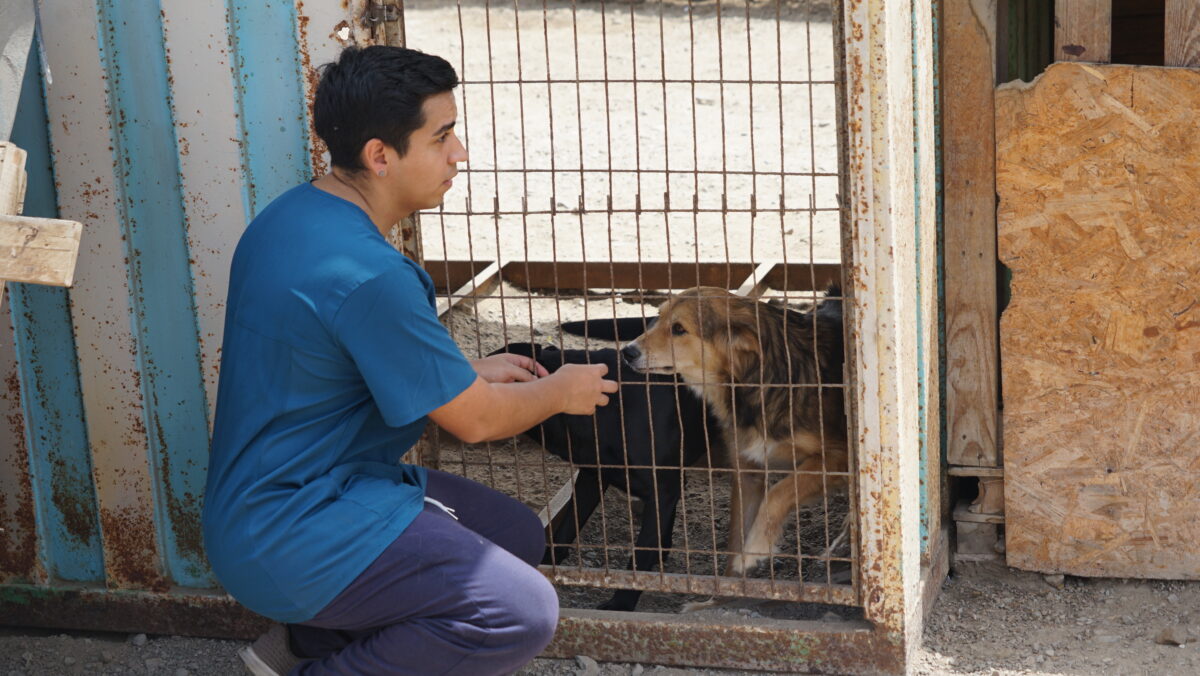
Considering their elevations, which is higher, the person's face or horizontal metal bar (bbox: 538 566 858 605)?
the person's face

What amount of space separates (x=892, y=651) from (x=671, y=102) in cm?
1085

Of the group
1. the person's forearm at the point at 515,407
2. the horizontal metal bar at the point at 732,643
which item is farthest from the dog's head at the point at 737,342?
the person's forearm at the point at 515,407

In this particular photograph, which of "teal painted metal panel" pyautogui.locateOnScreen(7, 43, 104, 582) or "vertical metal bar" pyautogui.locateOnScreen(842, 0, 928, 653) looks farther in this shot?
"teal painted metal panel" pyautogui.locateOnScreen(7, 43, 104, 582)

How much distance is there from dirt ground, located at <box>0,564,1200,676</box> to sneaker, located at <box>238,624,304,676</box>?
0.71m

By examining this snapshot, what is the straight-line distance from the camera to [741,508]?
4324 mm

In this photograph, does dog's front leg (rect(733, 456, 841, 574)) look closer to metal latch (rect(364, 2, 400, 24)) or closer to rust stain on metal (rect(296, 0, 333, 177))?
rust stain on metal (rect(296, 0, 333, 177))

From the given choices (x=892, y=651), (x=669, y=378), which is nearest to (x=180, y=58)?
(x=669, y=378)

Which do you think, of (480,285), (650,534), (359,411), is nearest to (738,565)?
(650,534)

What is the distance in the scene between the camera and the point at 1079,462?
14.1 ft

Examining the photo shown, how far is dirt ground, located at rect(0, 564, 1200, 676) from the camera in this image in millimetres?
3852

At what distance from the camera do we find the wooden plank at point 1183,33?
3.90 metres

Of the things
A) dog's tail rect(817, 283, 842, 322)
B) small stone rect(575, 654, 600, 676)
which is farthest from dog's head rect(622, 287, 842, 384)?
small stone rect(575, 654, 600, 676)

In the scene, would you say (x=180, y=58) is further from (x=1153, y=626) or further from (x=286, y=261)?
(x=1153, y=626)

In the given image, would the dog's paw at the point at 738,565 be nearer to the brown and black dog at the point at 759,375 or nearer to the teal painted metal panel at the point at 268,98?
the brown and black dog at the point at 759,375
